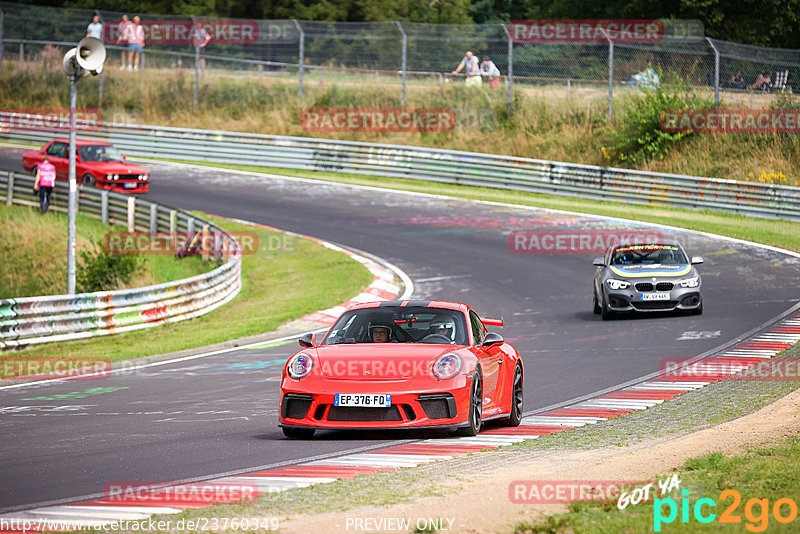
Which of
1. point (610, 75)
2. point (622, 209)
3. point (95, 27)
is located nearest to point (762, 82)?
point (610, 75)

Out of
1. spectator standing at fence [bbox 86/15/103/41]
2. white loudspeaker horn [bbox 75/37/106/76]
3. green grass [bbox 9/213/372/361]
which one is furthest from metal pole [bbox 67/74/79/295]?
spectator standing at fence [bbox 86/15/103/41]

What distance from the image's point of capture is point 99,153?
35.1 meters

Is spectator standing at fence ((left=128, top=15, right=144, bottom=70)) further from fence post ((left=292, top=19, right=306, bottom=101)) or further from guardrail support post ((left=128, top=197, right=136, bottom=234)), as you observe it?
guardrail support post ((left=128, top=197, right=136, bottom=234))

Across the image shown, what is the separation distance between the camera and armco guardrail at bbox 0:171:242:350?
1858 cm

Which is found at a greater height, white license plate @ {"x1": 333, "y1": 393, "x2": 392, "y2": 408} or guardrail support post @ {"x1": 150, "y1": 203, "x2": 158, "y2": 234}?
white license plate @ {"x1": 333, "y1": 393, "x2": 392, "y2": 408}

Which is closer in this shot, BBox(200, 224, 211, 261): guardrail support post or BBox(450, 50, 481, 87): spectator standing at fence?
BBox(200, 224, 211, 261): guardrail support post

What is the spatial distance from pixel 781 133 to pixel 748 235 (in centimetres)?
823

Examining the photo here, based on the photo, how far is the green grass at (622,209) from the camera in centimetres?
3002

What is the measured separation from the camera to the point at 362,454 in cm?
916

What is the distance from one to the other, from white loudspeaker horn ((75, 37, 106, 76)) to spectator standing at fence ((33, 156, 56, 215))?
47.8ft

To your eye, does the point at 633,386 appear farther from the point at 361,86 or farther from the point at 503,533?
the point at 361,86

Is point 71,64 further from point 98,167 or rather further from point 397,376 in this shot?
point 98,167

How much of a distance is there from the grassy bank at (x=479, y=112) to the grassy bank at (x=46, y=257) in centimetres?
1396

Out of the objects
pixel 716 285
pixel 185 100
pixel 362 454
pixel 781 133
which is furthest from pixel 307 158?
pixel 362 454
